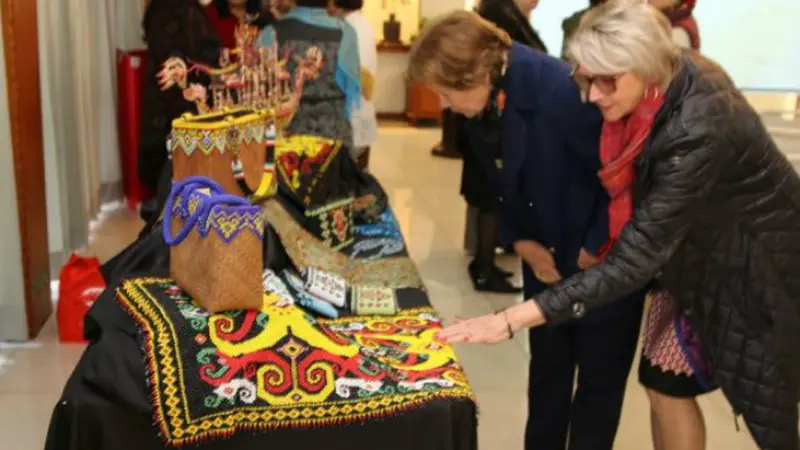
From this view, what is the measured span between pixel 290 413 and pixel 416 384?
270 mm

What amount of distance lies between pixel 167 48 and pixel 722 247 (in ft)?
10.7

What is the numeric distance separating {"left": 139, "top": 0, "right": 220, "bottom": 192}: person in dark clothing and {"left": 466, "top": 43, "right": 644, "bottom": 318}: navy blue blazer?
8.27 feet

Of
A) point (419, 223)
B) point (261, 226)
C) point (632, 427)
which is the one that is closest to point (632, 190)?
point (261, 226)

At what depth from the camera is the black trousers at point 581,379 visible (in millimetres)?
2043

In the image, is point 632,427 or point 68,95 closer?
point 632,427

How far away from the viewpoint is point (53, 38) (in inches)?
156

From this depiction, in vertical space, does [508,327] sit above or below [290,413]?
above

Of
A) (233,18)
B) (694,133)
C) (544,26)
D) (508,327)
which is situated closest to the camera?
(694,133)

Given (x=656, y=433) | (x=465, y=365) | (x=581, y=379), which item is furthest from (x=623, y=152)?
(x=465, y=365)

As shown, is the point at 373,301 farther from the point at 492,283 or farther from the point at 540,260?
the point at 492,283

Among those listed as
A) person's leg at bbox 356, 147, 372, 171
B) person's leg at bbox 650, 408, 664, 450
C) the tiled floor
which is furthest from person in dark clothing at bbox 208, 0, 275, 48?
person's leg at bbox 650, 408, 664, 450

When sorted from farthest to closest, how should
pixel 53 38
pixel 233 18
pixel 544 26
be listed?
pixel 544 26
pixel 233 18
pixel 53 38

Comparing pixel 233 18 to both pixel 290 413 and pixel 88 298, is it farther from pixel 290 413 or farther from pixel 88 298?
pixel 290 413

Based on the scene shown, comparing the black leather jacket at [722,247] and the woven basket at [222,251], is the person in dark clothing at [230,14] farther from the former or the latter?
the black leather jacket at [722,247]
